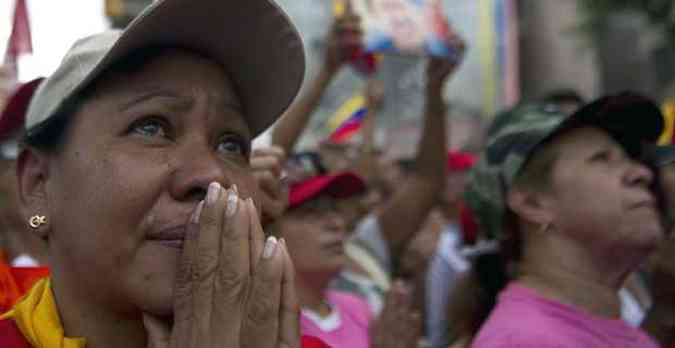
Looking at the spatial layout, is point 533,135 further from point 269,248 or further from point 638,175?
point 269,248

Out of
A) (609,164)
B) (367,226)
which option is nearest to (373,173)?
(367,226)

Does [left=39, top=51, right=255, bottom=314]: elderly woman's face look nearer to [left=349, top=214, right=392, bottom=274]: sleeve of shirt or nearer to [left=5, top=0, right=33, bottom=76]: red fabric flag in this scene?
[left=5, top=0, right=33, bottom=76]: red fabric flag

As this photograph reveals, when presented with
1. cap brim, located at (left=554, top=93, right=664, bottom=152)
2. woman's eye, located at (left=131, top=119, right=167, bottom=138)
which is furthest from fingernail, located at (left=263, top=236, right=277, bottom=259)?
cap brim, located at (left=554, top=93, right=664, bottom=152)

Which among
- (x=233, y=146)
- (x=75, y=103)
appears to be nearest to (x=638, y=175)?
(x=233, y=146)

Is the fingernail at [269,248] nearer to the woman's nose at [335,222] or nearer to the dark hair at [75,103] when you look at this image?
the dark hair at [75,103]

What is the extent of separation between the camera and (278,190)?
2.37 m

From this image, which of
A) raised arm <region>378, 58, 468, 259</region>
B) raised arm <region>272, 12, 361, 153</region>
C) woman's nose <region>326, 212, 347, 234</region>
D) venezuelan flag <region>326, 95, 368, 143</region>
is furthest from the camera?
venezuelan flag <region>326, 95, 368, 143</region>

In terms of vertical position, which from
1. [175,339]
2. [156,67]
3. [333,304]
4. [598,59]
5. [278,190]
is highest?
[156,67]

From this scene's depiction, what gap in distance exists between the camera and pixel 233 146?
1625 mm

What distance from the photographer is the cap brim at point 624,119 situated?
264 cm

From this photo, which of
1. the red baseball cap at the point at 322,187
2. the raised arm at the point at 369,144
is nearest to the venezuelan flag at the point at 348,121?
the raised arm at the point at 369,144

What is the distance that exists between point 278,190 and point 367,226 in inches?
75.4

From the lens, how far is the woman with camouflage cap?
248 centimetres

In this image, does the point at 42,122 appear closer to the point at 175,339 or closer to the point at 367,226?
the point at 175,339
